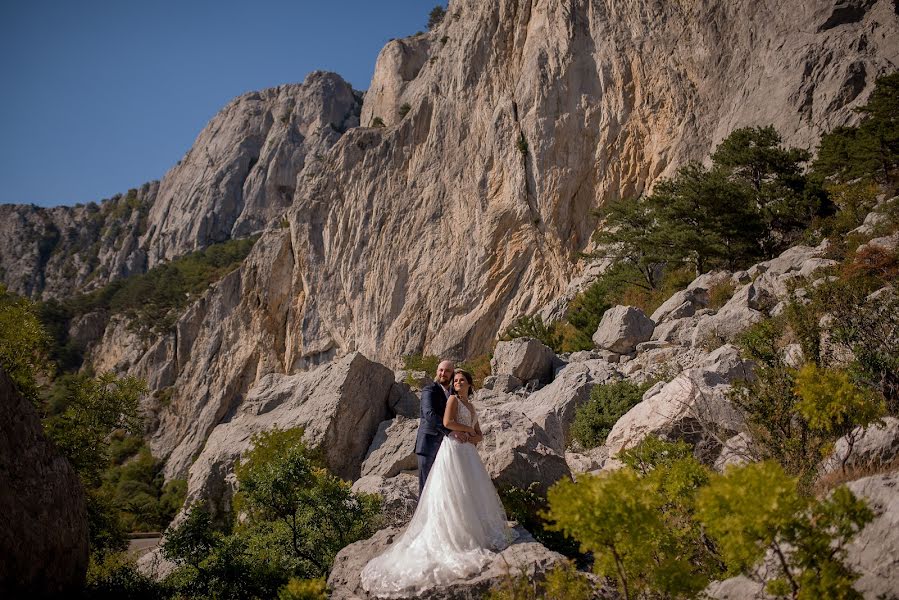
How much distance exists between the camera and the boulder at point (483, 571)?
14.8 feet

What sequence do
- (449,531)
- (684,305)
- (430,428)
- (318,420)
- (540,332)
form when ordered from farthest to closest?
1. (540,332)
2. (684,305)
3. (318,420)
4. (430,428)
5. (449,531)

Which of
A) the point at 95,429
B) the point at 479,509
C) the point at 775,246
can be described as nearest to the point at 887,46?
the point at 775,246

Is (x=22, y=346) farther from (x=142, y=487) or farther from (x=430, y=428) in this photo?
(x=142, y=487)

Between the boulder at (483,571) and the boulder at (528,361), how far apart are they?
411 inches

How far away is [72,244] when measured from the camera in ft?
314

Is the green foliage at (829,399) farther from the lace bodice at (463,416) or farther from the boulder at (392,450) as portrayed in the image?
the boulder at (392,450)

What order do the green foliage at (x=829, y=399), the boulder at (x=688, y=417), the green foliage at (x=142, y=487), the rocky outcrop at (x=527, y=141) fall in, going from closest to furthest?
the green foliage at (x=829, y=399), the boulder at (x=688, y=417), the rocky outcrop at (x=527, y=141), the green foliage at (x=142, y=487)

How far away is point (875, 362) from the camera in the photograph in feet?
20.8

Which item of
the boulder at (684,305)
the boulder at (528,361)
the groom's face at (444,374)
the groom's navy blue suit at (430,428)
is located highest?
the boulder at (684,305)

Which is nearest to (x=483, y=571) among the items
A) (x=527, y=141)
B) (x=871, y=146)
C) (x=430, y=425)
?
(x=430, y=425)

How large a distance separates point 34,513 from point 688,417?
24.3ft

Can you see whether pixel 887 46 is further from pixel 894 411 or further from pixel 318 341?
pixel 318 341

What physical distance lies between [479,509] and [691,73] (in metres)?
29.7

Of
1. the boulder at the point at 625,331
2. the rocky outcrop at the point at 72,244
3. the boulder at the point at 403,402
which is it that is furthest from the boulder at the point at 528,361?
the rocky outcrop at the point at 72,244
